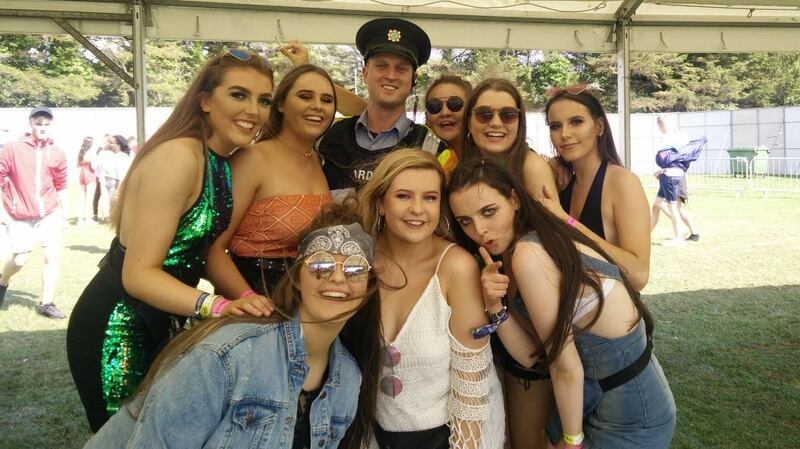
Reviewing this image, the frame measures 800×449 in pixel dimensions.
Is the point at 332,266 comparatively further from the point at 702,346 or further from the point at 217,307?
the point at 702,346

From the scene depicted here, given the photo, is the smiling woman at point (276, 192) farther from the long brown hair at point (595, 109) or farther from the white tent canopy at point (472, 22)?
the white tent canopy at point (472, 22)

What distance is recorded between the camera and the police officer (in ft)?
9.45

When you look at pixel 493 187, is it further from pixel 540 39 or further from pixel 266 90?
pixel 540 39

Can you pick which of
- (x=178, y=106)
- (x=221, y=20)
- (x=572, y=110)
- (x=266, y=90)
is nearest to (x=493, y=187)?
(x=572, y=110)

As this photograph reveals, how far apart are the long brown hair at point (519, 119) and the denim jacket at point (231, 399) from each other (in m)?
1.29

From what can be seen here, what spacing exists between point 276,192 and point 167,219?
51 cm

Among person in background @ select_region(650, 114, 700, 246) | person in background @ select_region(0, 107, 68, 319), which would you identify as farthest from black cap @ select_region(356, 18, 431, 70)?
person in background @ select_region(650, 114, 700, 246)

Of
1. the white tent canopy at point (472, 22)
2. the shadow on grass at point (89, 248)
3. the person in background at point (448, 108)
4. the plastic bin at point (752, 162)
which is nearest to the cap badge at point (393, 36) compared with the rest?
the person in background at point (448, 108)

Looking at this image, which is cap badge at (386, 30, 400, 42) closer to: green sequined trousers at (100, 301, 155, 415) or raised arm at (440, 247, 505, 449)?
raised arm at (440, 247, 505, 449)

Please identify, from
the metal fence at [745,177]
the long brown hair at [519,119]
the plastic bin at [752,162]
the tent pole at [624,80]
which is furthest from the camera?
the plastic bin at [752,162]

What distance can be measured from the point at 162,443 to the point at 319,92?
4.93ft

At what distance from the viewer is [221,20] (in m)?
4.61

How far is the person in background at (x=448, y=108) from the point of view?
3.07m

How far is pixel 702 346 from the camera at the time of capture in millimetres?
5688
